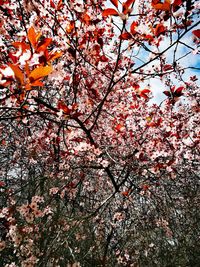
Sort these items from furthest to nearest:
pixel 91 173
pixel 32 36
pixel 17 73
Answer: pixel 91 173 < pixel 32 36 < pixel 17 73

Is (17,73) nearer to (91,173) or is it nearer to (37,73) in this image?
(37,73)

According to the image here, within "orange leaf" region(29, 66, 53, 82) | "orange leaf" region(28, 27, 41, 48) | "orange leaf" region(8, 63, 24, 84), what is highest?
"orange leaf" region(28, 27, 41, 48)

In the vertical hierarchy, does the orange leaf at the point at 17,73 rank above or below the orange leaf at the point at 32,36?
below

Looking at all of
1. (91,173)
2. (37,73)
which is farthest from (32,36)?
(91,173)

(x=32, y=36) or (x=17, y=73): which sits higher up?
(x=32, y=36)

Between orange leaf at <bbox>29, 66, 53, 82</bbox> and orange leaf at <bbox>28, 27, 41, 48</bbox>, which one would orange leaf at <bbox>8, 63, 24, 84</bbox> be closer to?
orange leaf at <bbox>29, 66, 53, 82</bbox>

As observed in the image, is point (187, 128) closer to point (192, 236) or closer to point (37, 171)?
point (192, 236)

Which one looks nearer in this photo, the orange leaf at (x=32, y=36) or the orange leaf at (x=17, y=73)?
the orange leaf at (x=17, y=73)

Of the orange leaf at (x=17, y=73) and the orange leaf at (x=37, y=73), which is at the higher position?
the orange leaf at (x=37, y=73)

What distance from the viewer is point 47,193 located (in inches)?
176

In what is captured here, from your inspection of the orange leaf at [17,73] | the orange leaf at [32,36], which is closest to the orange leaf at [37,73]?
the orange leaf at [17,73]

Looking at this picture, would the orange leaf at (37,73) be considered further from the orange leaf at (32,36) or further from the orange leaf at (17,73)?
the orange leaf at (32,36)

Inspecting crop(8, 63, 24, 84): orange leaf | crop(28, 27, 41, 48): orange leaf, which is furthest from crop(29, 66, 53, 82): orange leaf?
crop(28, 27, 41, 48): orange leaf

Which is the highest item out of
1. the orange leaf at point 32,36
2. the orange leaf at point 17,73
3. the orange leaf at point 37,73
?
the orange leaf at point 32,36
